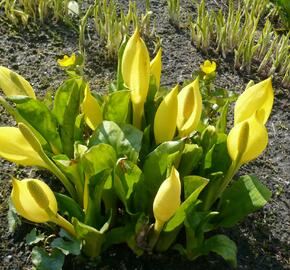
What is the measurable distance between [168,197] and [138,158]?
40 cm

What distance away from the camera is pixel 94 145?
6.31 ft

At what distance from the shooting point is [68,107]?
6.86 ft

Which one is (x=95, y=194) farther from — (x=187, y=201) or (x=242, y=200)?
(x=242, y=200)

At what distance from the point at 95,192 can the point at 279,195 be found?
0.93 metres

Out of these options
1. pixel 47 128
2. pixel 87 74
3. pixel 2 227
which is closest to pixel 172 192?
pixel 47 128

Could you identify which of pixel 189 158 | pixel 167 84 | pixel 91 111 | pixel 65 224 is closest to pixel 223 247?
pixel 189 158

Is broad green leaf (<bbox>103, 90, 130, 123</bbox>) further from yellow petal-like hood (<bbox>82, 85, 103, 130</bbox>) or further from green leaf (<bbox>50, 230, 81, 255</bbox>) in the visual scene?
green leaf (<bbox>50, 230, 81, 255</bbox>)

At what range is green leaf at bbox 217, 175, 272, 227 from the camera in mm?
1985

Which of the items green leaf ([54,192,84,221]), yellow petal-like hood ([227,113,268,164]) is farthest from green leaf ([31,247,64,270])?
yellow petal-like hood ([227,113,268,164])

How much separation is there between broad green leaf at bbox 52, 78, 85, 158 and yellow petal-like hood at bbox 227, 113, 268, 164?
574 mm

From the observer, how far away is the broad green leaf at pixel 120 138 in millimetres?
1896

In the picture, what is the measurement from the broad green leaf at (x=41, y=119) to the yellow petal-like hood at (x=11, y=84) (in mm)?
96

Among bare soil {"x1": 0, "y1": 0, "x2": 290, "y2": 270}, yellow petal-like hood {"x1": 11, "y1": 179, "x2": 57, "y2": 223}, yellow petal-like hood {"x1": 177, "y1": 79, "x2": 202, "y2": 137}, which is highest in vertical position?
yellow petal-like hood {"x1": 177, "y1": 79, "x2": 202, "y2": 137}

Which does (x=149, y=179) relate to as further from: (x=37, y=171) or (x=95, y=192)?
(x=37, y=171)
